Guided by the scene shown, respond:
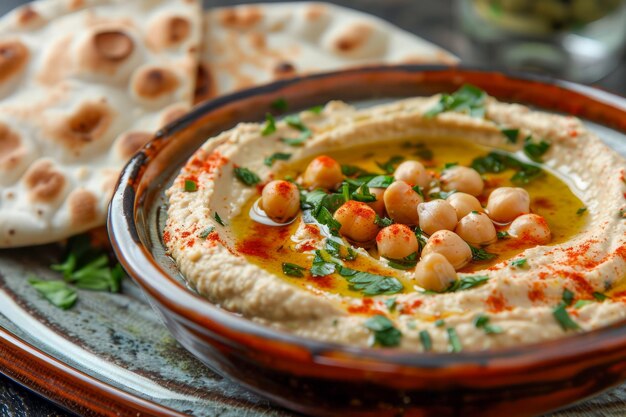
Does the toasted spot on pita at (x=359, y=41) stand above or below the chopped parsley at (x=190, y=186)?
below

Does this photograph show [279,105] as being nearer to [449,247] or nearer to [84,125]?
[84,125]

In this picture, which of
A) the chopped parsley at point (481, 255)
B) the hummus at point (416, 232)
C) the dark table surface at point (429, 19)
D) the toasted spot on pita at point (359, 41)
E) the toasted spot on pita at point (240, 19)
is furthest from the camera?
the dark table surface at point (429, 19)

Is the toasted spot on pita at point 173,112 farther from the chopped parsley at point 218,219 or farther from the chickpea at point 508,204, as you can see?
the chickpea at point 508,204

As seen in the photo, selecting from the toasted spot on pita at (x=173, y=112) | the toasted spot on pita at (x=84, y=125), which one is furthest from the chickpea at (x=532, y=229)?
the toasted spot on pita at (x=84, y=125)

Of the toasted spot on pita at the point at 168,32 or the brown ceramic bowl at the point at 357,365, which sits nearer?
the brown ceramic bowl at the point at 357,365

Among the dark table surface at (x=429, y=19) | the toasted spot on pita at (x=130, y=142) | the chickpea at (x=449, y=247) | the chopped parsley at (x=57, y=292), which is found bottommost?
the chopped parsley at (x=57, y=292)

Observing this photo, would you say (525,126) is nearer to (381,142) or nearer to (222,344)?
(381,142)

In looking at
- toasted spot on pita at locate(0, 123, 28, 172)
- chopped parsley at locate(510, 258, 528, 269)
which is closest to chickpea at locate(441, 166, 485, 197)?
chopped parsley at locate(510, 258, 528, 269)

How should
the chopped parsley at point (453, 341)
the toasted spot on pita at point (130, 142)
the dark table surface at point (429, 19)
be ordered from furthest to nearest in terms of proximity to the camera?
the dark table surface at point (429, 19) < the toasted spot on pita at point (130, 142) < the chopped parsley at point (453, 341)

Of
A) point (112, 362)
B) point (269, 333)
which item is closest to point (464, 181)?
point (269, 333)
